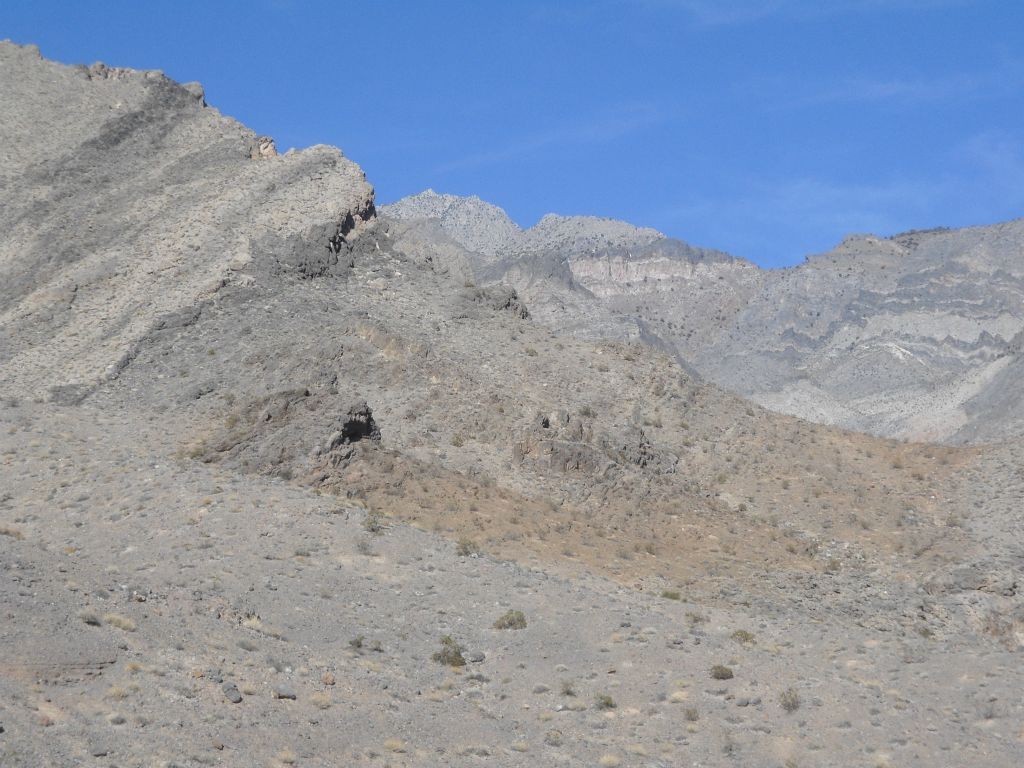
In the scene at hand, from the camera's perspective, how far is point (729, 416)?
127ft

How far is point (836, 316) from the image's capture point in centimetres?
14350

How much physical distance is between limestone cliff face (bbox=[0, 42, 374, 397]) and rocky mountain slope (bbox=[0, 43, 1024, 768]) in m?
0.13

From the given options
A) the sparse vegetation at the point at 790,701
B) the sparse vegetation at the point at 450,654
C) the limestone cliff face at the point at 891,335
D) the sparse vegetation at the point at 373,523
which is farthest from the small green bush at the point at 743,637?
the limestone cliff face at the point at 891,335

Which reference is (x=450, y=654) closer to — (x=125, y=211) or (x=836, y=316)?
(x=125, y=211)

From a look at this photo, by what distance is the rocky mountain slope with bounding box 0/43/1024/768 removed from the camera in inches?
683

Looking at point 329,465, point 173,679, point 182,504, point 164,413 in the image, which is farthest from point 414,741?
point 164,413

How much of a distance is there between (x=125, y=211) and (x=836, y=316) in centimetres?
11119

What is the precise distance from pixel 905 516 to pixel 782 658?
13.4 meters

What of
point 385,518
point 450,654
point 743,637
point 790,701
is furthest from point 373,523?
point 790,701

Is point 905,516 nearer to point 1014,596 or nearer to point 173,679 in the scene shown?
point 1014,596

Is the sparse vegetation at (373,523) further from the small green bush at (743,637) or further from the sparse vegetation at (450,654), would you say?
the small green bush at (743,637)

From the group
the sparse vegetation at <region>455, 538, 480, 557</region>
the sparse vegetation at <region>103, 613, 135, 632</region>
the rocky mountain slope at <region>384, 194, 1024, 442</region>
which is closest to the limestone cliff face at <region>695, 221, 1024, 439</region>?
the rocky mountain slope at <region>384, 194, 1024, 442</region>

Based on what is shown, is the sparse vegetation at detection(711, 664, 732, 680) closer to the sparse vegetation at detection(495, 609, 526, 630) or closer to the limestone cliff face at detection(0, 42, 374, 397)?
the sparse vegetation at detection(495, 609, 526, 630)

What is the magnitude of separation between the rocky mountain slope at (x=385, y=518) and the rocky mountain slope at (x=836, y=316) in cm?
4796
